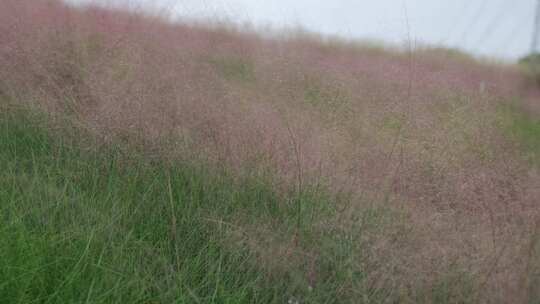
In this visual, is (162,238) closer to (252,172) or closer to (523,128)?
(252,172)

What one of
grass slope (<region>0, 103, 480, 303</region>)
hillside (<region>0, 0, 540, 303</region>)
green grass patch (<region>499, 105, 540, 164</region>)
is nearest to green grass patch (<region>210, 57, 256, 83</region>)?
hillside (<region>0, 0, 540, 303</region>)

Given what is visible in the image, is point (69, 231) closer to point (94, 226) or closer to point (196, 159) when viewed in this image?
point (94, 226)

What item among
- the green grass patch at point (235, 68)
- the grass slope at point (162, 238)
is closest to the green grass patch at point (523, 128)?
the grass slope at point (162, 238)

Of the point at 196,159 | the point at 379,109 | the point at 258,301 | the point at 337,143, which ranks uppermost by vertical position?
the point at 379,109

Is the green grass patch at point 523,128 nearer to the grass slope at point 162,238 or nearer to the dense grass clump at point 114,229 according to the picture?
the grass slope at point 162,238

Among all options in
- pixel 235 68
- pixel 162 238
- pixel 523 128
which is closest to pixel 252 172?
pixel 162 238

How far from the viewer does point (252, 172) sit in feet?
7.29

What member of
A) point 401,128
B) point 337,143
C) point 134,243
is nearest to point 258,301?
point 134,243

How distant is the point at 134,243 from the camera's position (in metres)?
1.84

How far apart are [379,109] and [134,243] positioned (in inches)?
58.3

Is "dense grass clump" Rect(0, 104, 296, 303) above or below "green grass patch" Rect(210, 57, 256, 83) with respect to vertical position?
below

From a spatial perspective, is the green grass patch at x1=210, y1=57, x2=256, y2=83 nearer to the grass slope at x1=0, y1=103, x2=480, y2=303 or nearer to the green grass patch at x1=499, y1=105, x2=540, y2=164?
the grass slope at x1=0, y1=103, x2=480, y2=303

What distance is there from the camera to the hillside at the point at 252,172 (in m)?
1.68

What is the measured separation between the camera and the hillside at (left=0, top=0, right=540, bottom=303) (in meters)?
1.68
